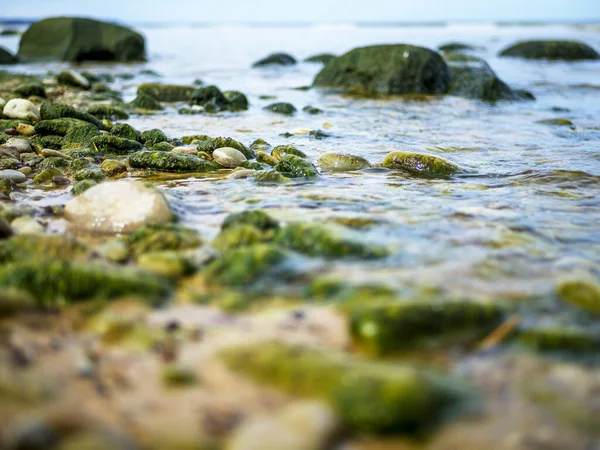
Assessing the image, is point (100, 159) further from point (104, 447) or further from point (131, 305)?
point (104, 447)

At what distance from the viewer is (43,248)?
8.52 feet

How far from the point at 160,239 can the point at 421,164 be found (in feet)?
8.70

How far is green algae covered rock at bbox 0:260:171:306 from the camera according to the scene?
2160mm

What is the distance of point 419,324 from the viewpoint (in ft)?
6.40

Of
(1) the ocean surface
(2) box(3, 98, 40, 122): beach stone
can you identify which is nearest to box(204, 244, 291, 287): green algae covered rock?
(1) the ocean surface

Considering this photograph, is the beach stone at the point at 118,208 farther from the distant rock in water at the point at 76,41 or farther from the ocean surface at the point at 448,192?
the distant rock in water at the point at 76,41

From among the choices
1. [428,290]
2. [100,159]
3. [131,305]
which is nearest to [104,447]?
[131,305]

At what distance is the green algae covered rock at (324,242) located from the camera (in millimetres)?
2656

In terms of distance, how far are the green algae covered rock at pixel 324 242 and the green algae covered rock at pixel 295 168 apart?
5.23 ft

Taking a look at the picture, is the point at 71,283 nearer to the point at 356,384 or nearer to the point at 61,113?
the point at 356,384

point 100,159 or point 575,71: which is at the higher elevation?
point 575,71

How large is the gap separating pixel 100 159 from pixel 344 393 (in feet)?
13.2

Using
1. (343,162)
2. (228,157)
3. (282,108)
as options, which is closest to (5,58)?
(282,108)

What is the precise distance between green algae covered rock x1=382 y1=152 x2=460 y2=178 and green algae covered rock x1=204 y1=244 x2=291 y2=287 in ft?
7.87
